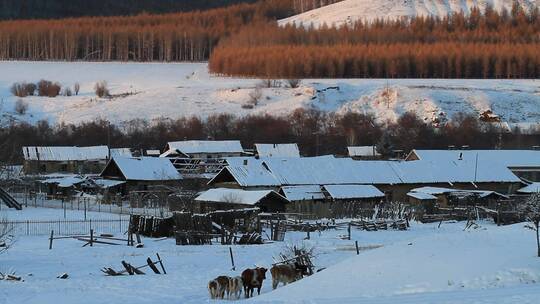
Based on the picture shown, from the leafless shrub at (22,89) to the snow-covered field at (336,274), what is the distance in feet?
240

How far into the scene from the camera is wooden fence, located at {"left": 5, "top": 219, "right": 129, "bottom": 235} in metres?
32.0

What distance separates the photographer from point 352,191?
43.2 meters

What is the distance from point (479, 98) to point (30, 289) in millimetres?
77043

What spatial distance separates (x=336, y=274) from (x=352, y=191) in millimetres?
25325

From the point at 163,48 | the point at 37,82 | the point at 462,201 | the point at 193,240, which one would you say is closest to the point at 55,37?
the point at 163,48

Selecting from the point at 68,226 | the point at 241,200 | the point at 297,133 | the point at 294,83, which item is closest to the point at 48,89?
the point at 294,83

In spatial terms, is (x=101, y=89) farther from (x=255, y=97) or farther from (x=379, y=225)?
(x=379, y=225)

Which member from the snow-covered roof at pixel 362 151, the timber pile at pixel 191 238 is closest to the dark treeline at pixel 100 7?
the snow-covered roof at pixel 362 151

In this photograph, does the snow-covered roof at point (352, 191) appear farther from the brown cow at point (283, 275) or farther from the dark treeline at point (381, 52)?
the dark treeline at point (381, 52)

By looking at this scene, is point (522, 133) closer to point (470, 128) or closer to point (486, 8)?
point (470, 128)

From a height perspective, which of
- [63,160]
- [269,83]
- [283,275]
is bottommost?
[63,160]

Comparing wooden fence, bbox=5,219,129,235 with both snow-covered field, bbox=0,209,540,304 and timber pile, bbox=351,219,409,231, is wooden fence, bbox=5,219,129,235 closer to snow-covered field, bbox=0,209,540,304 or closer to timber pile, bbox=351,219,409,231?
snow-covered field, bbox=0,209,540,304

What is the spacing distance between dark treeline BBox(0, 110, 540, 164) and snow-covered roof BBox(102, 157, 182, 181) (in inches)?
854

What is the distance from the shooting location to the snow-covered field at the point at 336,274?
1606 cm
